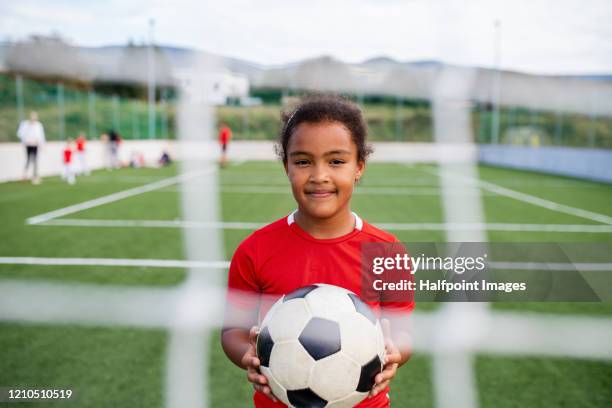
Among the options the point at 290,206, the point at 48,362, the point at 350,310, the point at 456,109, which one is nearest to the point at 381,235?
the point at 350,310

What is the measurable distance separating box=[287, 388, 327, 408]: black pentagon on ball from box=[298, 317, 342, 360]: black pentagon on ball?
0.24ft

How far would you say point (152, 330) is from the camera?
2.95 m

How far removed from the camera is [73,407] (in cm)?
215

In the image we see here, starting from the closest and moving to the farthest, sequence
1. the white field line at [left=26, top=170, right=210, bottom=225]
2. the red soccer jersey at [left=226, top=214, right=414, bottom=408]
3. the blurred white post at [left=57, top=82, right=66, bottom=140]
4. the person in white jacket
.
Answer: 1. the red soccer jersey at [left=226, top=214, right=414, bottom=408]
2. the white field line at [left=26, top=170, right=210, bottom=225]
3. the person in white jacket
4. the blurred white post at [left=57, top=82, right=66, bottom=140]

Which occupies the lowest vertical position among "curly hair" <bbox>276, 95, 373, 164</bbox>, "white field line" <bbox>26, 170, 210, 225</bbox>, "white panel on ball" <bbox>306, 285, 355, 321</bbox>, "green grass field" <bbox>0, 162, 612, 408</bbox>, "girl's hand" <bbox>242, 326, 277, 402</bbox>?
"green grass field" <bbox>0, 162, 612, 408</bbox>

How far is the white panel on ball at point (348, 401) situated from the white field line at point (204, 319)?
2.44 feet

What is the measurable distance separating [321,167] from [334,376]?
455mm

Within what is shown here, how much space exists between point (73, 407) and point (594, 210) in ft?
24.5

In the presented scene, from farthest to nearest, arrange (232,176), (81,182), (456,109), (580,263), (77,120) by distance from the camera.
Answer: (77,120) < (232,176) < (81,182) < (456,109) < (580,263)

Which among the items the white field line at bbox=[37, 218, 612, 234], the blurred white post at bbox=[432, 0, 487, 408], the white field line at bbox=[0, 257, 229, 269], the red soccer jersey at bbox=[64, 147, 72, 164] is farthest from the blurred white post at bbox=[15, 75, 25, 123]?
the blurred white post at bbox=[432, 0, 487, 408]

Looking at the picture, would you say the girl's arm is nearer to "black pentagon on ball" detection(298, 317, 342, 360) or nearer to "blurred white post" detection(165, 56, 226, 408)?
"black pentagon on ball" detection(298, 317, 342, 360)

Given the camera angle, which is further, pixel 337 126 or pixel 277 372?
pixel 337 126

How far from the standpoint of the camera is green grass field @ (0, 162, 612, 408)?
2.31 metres

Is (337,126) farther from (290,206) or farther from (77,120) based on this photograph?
(77,120)
